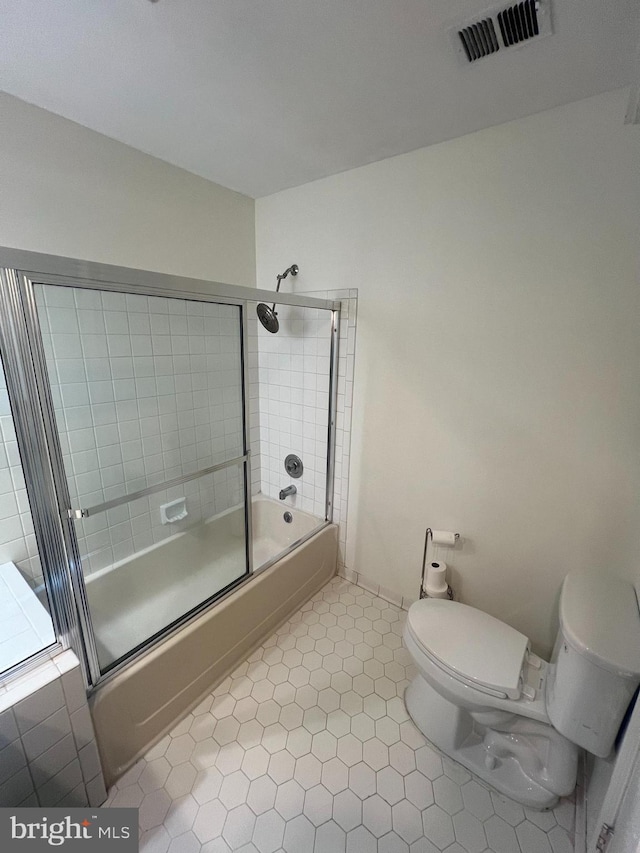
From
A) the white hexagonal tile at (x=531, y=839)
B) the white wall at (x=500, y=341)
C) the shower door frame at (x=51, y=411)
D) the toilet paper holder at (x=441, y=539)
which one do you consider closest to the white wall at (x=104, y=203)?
the white wall at (x=500, y=341)

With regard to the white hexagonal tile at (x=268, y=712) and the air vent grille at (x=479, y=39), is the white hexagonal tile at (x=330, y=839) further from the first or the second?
the air vent grille at (x=479, y=39)

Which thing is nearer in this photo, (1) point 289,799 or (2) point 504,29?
(2) point 504,29

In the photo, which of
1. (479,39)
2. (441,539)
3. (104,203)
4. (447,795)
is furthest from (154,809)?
(479,39)

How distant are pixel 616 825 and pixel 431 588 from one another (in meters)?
0.87

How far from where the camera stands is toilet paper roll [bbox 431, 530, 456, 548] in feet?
5.38

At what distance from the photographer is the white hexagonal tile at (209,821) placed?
3.47 feet

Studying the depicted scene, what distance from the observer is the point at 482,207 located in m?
1.35

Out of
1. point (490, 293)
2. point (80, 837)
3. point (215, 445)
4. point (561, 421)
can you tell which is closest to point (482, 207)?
point (490, 293)

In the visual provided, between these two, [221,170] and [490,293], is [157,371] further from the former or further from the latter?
[490,293]

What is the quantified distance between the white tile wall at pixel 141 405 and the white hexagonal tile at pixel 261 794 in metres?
0.99

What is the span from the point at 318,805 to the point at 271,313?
6.89ft

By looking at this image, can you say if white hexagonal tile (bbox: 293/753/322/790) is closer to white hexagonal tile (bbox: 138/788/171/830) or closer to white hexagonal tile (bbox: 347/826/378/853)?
white hexagonal tile (bbox: 347/826/378/853)

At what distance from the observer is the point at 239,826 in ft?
3.54

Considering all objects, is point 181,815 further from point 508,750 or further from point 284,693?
point 508,750
